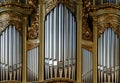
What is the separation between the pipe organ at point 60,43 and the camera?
20375 mm

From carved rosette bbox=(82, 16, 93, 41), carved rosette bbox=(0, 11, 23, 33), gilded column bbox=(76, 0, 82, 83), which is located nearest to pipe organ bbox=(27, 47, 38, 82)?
carved rosette bbox=(0, 11, 23, 33)

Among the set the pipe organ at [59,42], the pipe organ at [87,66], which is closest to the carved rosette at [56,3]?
the pipe organ at [59,42]

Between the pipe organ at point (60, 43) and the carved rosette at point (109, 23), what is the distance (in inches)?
38.6

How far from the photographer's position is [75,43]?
20719 mm

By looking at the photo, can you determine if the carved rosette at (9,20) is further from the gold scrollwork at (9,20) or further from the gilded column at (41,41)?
the gilded column at (41,41)

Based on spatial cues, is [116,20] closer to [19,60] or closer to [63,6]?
[63,6]

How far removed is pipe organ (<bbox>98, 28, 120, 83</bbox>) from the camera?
20531 millimetres

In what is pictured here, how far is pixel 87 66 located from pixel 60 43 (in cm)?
126

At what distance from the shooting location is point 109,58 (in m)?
20.7

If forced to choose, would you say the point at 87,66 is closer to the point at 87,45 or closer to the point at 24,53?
the point at 87,45

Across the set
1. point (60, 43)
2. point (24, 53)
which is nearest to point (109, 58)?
point (60, 43)

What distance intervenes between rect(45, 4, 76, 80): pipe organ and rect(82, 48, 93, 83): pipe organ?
0.36m

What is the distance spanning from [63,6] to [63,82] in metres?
2.77

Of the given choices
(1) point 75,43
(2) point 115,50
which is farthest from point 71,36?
(2) point 115,50
